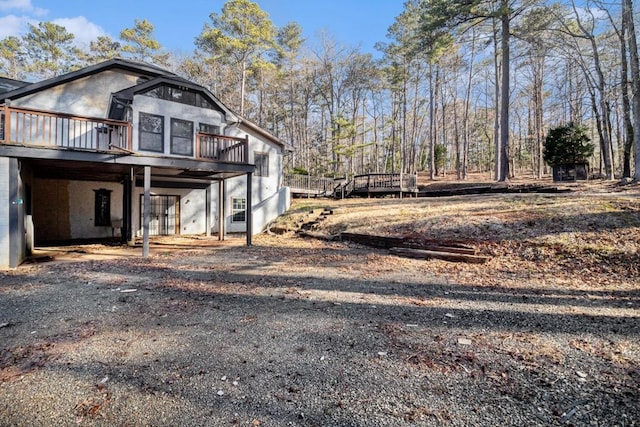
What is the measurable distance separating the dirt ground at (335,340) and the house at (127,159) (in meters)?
3.87

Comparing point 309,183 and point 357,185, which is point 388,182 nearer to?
point 357,185

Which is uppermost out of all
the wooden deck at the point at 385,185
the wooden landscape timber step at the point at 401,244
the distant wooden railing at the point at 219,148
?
the distant wooden railing at the point at 219,148

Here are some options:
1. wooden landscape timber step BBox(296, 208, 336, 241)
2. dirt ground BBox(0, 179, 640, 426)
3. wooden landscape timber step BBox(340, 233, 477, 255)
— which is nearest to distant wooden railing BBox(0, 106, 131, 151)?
dirt ground BBox(0, 179, 640, 426)

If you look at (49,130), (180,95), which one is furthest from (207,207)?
(49,130)

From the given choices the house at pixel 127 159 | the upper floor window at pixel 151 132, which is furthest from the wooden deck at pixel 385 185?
the upper floor window at pixel 151 132

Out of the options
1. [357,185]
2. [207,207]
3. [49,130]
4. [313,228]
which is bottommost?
[313,228]

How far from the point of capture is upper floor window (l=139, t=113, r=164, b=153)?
12.5 metres

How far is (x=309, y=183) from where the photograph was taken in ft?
78.6

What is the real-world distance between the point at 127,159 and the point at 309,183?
48.3 feet

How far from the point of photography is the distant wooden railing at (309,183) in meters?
22.9

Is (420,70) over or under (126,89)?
over

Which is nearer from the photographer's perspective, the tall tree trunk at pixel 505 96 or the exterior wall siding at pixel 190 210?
the exterior wall siding at pixel 190 210

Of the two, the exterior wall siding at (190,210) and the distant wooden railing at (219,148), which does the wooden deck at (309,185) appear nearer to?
the exterior wall siding at (190,210)

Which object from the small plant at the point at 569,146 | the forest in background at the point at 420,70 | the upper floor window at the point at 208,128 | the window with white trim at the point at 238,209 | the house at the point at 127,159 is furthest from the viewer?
the small plant at the point at 569,146
